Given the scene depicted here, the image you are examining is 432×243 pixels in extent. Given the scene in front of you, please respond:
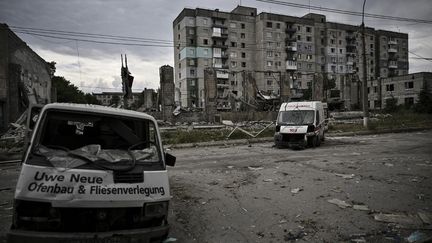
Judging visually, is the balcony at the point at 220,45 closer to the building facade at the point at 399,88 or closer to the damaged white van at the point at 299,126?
the building facade at the point at 399,88

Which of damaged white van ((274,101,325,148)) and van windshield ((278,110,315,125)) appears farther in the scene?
van windshield ((278,110,315,125))

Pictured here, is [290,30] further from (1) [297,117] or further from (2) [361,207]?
(2) [361,207]

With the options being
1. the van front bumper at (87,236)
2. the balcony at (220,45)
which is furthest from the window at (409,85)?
the van front bumper at (87,236)

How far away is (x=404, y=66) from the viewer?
8725 centimetres

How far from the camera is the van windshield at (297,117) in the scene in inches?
584

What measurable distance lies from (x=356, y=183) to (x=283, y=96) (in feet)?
102

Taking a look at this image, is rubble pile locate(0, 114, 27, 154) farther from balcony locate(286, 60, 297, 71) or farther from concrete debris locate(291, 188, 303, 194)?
balcony locate(286, 60, 297, 71)

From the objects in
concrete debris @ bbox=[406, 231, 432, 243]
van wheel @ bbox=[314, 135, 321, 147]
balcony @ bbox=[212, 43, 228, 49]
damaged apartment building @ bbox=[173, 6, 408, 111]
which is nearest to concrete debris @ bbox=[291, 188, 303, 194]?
concrete debris @ bbox=[406, 231, 432, 243]

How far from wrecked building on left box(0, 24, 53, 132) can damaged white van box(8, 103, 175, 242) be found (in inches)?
726

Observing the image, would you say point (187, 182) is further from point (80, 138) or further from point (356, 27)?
point (356, 27)

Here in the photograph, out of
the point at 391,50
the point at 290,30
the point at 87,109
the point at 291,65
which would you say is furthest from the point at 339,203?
the point at 391,50

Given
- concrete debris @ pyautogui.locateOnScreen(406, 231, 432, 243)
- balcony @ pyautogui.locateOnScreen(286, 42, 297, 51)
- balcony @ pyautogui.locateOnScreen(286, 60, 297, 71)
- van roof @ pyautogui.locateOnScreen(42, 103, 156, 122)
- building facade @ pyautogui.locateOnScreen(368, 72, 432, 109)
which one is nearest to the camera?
van roof @ pyautogui.locateOnScreen(42, 103, 156, 122)

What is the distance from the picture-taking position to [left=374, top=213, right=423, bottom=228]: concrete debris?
4.56 metres

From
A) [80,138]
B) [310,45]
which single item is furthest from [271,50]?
[80,138]
